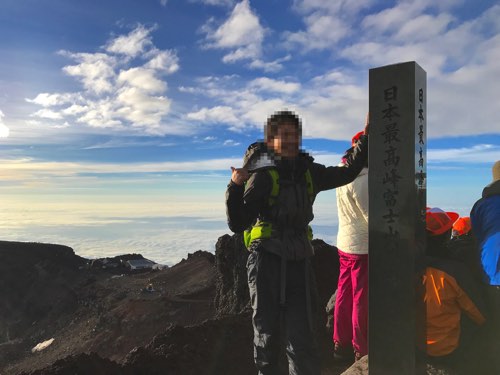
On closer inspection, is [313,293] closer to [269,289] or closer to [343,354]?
[269,289]

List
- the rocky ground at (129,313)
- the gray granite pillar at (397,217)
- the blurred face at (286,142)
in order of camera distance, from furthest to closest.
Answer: the rocky ground at (129,313) < the gray granite pillar at (397,217) < the blurred face at (286,142)

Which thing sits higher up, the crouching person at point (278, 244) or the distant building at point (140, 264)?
the crouching person at point (278, 244)

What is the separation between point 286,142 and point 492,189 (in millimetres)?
1949

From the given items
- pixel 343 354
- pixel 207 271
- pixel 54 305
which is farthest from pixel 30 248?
pixel 343 354

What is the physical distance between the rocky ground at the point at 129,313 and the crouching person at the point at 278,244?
3.94 ft

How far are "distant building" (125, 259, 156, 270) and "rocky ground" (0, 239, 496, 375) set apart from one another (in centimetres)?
67

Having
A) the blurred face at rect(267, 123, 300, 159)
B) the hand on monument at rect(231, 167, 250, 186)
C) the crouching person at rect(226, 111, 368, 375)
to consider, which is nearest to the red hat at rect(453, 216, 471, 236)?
the crouching person at rect(226, 111, 368, 375)

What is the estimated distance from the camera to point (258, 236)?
3432 millimetres

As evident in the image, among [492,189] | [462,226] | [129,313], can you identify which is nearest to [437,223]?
[492,189]

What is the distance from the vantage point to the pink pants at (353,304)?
173 inches

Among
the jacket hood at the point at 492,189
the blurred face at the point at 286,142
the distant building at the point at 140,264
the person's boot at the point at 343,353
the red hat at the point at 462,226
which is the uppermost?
the blurred face at the point at 286,142

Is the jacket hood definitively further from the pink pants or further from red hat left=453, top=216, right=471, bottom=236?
red hat left=453, top=216, right=471, bottom=236

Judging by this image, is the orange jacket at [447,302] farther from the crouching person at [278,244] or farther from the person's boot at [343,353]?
the person's boot at [343,353]

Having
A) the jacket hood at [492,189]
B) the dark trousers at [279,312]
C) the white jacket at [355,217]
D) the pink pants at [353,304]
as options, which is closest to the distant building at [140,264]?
the pink pants at [353,304]
